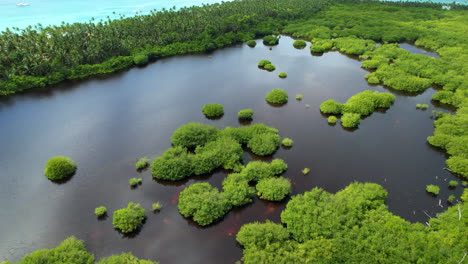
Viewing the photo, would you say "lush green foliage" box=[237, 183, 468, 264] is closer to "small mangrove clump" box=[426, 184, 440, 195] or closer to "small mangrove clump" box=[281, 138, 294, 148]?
"small mangrove clump" box=[426, 184, 440, 195]

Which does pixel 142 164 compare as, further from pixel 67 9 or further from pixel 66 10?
pixel 67 9

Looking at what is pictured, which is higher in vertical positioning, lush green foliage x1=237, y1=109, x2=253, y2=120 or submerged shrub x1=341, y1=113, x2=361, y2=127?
lush green foliage x1=237, y1=109, x2=253, y2=120

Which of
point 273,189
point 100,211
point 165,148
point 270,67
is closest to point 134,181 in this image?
point 100,211

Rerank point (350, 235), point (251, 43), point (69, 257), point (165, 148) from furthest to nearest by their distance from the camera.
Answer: point (251, 43)
point (165, 148)
point (350, 235)
point (69, 257)

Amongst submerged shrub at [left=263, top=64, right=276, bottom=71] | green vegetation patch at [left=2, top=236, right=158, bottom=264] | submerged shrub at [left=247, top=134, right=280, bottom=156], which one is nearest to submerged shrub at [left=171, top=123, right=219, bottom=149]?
submerged shrub at [left=247, top=134, right=280, bottom=156]

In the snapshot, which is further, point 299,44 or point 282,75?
point 299,44

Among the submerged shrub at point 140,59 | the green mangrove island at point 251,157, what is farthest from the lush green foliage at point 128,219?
the submerged shrub at point 140,59

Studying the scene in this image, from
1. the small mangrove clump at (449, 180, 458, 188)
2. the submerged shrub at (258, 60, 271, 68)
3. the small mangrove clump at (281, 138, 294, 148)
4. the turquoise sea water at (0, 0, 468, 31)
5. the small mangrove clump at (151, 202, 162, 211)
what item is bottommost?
the small mangrove clump at (449, 180, 458, 188)
